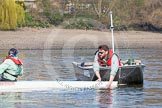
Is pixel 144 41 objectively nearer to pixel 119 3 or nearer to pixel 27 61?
pixel 119 3

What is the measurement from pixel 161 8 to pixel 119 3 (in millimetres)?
4649

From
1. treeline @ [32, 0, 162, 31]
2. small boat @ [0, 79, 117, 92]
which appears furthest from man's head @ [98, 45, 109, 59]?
treeline @ [32, 0, 162, 31]

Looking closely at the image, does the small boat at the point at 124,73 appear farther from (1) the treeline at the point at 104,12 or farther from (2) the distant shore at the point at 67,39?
(1) the treeline at the point at 104,12

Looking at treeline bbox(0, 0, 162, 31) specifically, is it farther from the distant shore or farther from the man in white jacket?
the man in white jacket

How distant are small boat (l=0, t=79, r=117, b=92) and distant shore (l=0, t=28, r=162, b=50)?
96.3ft

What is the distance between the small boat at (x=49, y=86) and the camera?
22.2 m

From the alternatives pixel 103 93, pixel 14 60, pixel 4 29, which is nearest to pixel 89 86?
pixel 103 93

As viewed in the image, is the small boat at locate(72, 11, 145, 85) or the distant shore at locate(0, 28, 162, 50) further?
the distant shore at locate(0, 28, 162, 50)

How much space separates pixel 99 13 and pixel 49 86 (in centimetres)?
4731

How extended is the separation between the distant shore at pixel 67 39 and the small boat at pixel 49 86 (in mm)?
29341

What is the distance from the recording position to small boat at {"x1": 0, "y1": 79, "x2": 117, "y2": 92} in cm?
2215

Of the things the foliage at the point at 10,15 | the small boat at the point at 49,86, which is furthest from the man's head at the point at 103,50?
the foliage at the point at 10,15

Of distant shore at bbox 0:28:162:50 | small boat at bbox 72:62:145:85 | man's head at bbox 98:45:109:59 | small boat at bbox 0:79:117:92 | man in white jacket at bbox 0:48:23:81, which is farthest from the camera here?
distant shore at bbox 0:28:162:50

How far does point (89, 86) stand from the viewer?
75.2ft
